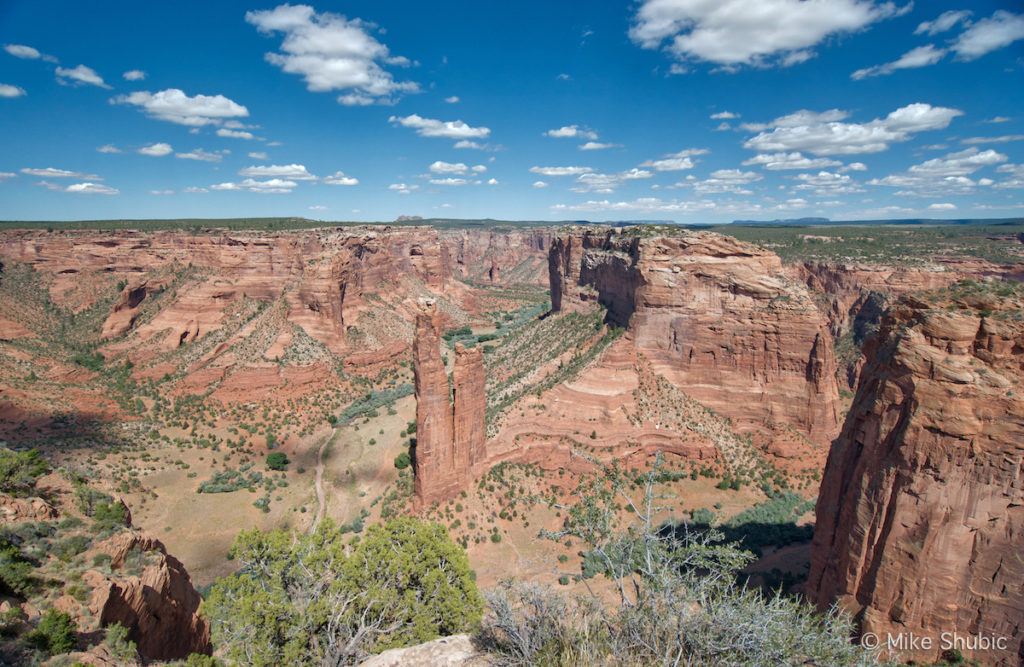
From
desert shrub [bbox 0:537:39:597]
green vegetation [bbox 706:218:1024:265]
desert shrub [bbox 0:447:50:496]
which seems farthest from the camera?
green vegetation [bbox 706:218:1024:265]

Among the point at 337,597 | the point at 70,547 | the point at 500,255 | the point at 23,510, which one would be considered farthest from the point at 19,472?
the point at 500,255

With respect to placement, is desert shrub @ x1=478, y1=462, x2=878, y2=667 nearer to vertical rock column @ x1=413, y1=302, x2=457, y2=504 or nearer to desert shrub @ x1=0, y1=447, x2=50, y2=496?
vertical rock column @ x1=413, y1=302, x2=457, y2=504

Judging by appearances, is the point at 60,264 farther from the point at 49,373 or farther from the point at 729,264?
the point at 729,264

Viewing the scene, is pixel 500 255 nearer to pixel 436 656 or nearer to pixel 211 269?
pixel 211 269

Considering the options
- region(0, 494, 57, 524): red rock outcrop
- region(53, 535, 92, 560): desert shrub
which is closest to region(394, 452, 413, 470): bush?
region(0, 494, 57, 524): red rock outcrop

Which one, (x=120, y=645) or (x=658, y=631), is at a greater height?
(x=658, y=631)

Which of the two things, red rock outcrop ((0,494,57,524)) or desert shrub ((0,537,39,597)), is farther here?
red rock outcrop ((0,494,57,524))
